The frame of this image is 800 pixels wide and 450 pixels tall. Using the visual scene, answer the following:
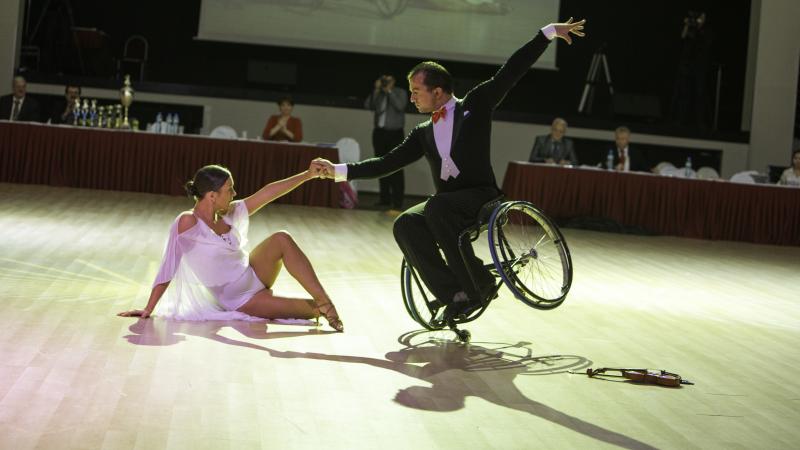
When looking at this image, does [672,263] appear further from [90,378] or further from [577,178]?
[90,378]

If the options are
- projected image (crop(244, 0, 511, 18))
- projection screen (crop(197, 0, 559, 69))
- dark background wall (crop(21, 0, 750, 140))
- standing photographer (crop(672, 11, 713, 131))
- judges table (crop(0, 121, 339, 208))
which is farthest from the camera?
dark background wall (crop(21, 0, 750, 140))

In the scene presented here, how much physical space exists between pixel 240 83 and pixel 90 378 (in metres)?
12.1

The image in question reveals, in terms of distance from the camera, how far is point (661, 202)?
10.8 m

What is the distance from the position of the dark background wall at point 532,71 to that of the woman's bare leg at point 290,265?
10099mm

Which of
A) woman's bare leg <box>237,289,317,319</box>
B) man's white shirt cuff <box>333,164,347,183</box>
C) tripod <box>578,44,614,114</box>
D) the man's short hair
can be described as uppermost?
tripod <box>578,44,614,114</box>

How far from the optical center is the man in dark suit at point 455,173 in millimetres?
4344

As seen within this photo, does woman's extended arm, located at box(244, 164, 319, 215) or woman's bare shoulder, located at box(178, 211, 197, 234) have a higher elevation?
woman's extended arm, located at box(244, 164, 319, 215)

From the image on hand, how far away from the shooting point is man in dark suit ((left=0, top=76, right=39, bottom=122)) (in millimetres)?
11148

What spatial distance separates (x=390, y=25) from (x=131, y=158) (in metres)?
5.10

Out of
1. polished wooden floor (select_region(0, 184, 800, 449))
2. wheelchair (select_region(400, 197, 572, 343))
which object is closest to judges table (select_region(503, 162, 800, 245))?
polished wooden floor (select_region(0, 184, 800, 449))

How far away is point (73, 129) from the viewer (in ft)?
35.1

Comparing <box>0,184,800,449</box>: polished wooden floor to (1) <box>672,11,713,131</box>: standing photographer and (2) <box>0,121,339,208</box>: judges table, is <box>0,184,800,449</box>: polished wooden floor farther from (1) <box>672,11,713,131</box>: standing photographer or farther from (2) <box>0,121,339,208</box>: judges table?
(1) <box>672,11,713,131</box>: standing photographer

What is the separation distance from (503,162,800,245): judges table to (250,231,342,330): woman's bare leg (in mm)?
6436

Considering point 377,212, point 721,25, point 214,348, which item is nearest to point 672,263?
point 377,212
